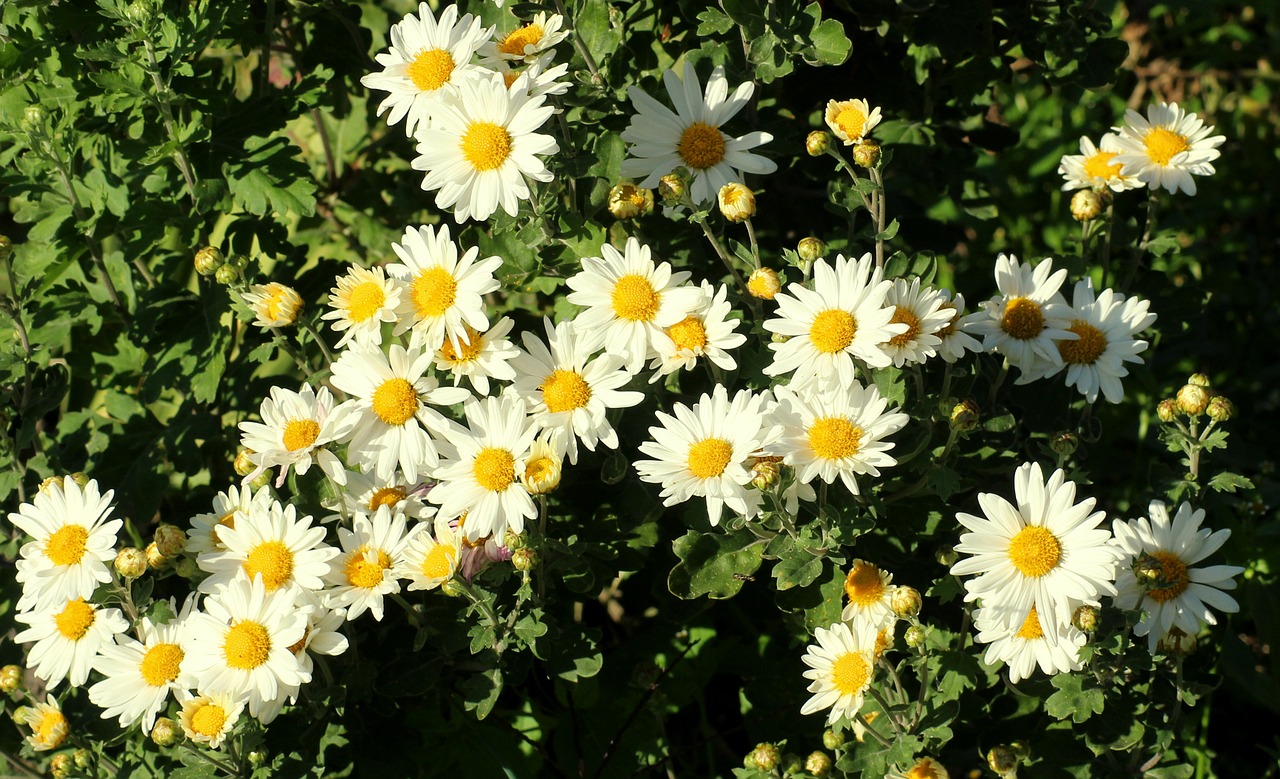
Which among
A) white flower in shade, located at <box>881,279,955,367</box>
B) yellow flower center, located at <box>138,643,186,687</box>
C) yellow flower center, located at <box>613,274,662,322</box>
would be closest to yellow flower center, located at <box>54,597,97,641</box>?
yellow flower center, located at <box>138,643,186,687</box>

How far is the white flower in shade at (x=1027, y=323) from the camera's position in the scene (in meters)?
2.23

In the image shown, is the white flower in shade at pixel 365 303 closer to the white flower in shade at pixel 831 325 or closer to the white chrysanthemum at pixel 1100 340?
the white flower in shade at pixel 831 325

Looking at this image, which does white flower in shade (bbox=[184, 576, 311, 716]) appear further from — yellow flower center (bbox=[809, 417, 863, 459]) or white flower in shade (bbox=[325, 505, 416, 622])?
yellow flower center (bbox=[809, 417, 863, 459])

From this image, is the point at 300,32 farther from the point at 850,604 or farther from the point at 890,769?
the point at 890,769

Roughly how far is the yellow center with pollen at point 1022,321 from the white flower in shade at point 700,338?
0.58 meters

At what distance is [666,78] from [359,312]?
0.79m

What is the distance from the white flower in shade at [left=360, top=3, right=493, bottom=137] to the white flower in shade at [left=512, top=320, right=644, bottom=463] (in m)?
0.51

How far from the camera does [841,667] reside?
85.3 inches

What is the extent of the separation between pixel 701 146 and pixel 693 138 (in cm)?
2

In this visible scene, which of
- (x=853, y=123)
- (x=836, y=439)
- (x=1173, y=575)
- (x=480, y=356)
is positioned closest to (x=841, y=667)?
(x=836, y=439)

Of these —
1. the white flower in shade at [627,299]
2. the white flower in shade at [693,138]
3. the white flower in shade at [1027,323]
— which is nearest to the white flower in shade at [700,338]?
the white flower in shade at [627,299]

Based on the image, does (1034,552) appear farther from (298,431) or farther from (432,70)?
(432,70)

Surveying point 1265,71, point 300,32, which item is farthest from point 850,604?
point 1265,71

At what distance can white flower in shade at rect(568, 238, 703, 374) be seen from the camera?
6.92 feet
